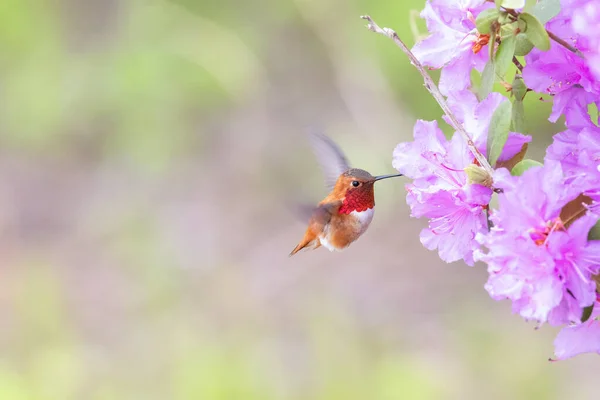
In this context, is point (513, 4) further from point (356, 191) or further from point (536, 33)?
point (356, 191)

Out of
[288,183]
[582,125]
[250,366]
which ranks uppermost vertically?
[582,125]

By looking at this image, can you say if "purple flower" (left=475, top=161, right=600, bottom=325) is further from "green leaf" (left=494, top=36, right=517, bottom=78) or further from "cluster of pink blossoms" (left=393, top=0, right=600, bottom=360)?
"green leaf" (left=494, top=36, right=517, bottom=78)

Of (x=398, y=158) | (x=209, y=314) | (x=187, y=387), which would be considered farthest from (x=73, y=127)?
(x=398, y=158)

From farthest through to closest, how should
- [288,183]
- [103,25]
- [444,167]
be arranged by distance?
[103,25] → [288,183] → [444,167]

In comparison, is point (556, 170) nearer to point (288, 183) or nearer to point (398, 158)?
point (398, 158)

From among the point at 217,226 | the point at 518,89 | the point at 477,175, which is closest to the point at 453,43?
the point at 518,89
